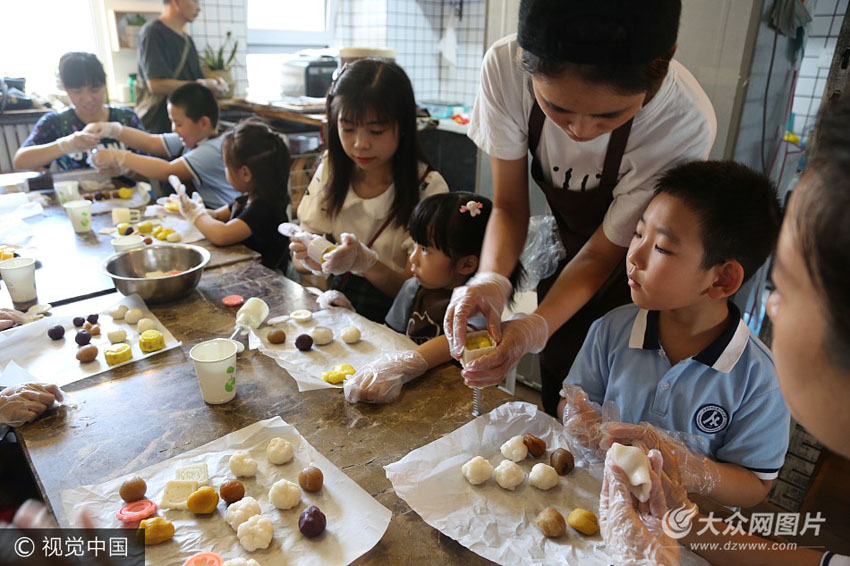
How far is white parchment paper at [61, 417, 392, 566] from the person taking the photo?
0.97 m

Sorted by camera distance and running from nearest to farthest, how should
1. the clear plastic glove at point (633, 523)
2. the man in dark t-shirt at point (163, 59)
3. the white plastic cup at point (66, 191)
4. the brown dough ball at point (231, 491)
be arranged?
the clear plastic glove at point (633, 523)
the brown dough ball at point (231, 491)
the white plastic cup at point (66, 191)
the man in dark t-shirt at point (163, 59)

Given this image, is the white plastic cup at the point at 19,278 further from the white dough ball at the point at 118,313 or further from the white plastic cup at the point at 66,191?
the white plastic cup at the point at 66,191

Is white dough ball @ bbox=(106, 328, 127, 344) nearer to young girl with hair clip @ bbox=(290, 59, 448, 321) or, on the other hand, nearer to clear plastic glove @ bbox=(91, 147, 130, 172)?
young girl with hair clip @ bbox=(290, 59, 448, 321)

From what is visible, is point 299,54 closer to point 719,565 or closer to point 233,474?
point 233,474

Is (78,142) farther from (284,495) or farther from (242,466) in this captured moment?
(284,495)

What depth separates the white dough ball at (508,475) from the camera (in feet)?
3.68

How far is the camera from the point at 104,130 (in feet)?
10.6

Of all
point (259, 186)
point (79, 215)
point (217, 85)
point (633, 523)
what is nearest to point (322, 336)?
point (633, 523)

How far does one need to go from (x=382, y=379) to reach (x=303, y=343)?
37cm

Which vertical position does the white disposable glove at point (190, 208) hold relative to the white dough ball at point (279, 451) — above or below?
above

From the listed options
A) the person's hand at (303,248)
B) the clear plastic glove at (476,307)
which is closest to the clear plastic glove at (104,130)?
the person's hand at (303,248)

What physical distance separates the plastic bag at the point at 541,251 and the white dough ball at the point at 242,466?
1.09 meters

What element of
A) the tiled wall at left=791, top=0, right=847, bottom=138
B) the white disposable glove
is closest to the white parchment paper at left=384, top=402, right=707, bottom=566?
the white disposable glove

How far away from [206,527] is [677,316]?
1.12 meters
